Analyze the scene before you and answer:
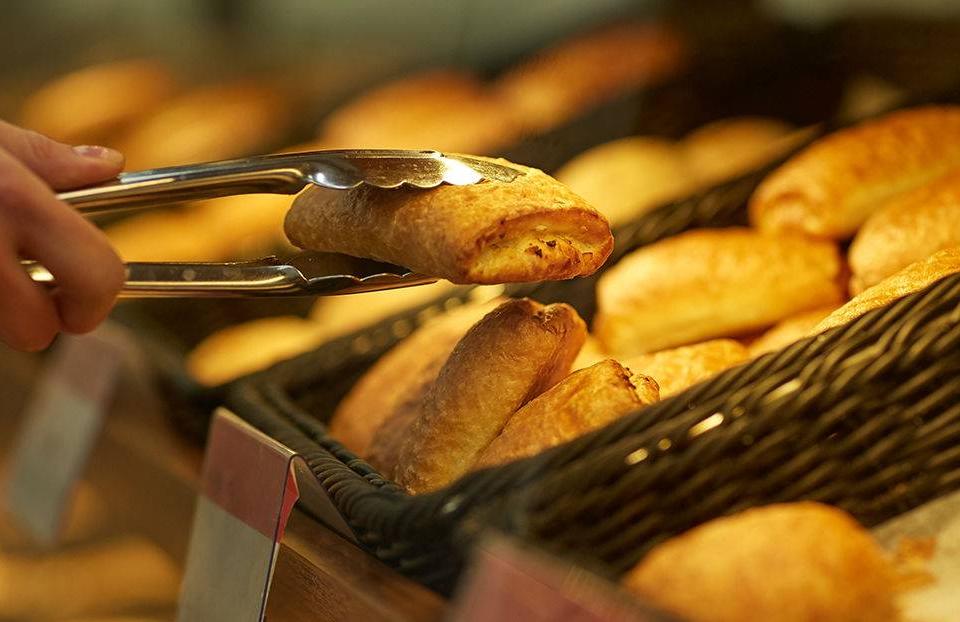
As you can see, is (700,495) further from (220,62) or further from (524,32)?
(220,62)

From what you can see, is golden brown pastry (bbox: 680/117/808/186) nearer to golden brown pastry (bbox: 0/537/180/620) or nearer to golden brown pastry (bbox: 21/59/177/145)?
golden brown pastry (bbox: 0/537/180/620)

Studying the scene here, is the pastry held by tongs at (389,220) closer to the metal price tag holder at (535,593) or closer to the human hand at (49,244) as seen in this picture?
the human hand at (49,244)

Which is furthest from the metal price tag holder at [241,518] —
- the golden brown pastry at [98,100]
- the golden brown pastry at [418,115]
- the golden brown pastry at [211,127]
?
the golden brown pastry at [98,100]

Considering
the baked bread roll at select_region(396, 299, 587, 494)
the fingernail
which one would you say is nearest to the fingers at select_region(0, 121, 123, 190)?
the fingernail

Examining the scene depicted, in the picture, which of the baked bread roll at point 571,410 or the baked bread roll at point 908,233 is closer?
the baked bread roll at point 571,410

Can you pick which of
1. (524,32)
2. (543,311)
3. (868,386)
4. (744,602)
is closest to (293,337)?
(524,32)

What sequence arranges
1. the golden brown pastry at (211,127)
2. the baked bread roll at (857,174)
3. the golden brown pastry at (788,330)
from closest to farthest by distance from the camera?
the golden brown pastry at (788,330) < the baked bread roll at (857,174) < the golden brown pastry at (211,127)
